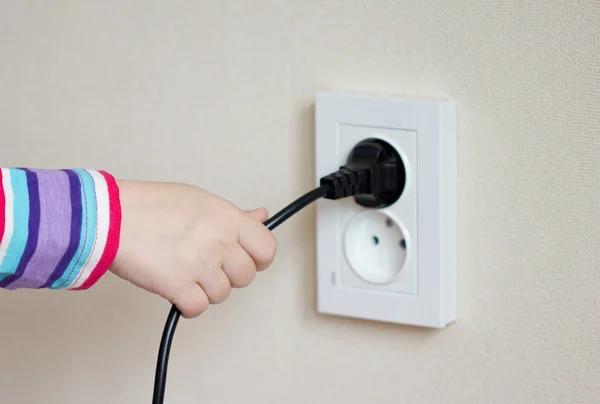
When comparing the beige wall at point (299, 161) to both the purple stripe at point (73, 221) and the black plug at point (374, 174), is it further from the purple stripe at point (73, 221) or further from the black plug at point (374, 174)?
the purple stripe at point (73, 221)

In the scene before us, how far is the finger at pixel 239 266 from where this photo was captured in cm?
48

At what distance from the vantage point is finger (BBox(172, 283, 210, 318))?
47 cm

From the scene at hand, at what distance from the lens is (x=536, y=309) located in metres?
0.49

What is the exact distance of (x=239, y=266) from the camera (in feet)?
1.59

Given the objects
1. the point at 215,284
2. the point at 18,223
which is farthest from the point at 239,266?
the point at 18,223

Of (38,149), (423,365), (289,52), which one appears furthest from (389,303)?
(38,149)

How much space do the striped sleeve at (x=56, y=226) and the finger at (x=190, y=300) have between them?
0.04 metres

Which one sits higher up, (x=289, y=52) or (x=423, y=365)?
(x=289, y=52)

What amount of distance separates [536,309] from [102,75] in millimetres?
323

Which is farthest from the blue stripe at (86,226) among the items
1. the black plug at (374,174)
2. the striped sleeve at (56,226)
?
the black plug at (374,174)

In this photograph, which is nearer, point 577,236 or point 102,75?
point 577,236

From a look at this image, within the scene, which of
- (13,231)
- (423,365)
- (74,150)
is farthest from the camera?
(74,150)

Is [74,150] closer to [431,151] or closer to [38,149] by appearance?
[38,149]

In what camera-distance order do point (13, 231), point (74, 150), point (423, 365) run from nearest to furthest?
point (13, 231) → point (423, 365) → point (74, 150)
